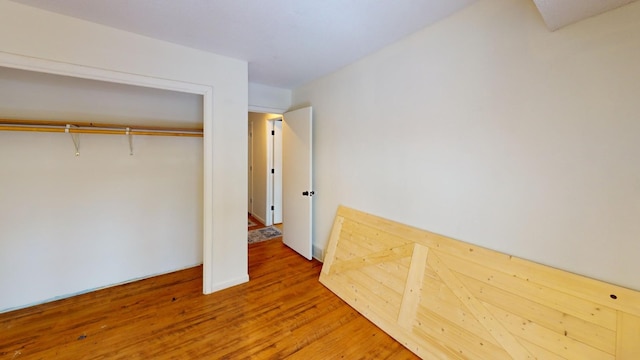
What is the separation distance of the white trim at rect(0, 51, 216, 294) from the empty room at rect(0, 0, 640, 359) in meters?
0.01

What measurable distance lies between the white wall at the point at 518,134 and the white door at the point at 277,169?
8.93 feet

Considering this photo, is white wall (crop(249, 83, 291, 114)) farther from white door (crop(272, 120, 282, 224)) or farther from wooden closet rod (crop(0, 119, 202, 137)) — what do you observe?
white door (crop(272, 120, 282, 224))

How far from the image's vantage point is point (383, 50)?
7.56 feet

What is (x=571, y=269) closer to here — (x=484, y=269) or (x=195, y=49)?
(x=484, y=269)

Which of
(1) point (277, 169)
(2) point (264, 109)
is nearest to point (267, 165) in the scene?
(1) point (277, 169)

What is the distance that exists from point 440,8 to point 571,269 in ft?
5.98

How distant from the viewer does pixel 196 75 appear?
238cm

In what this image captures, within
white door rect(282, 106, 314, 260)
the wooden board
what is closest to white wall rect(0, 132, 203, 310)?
white door rect(282, 106, 314, 260)

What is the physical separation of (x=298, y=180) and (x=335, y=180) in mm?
700

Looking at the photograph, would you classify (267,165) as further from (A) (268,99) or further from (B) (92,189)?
(B) (92,189)

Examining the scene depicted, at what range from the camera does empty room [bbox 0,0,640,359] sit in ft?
4.10

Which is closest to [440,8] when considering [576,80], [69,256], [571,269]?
[576,80]

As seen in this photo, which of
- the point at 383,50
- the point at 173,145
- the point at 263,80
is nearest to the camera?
the point at 383,50

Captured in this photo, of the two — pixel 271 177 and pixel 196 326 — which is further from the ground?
pixel 271 177
